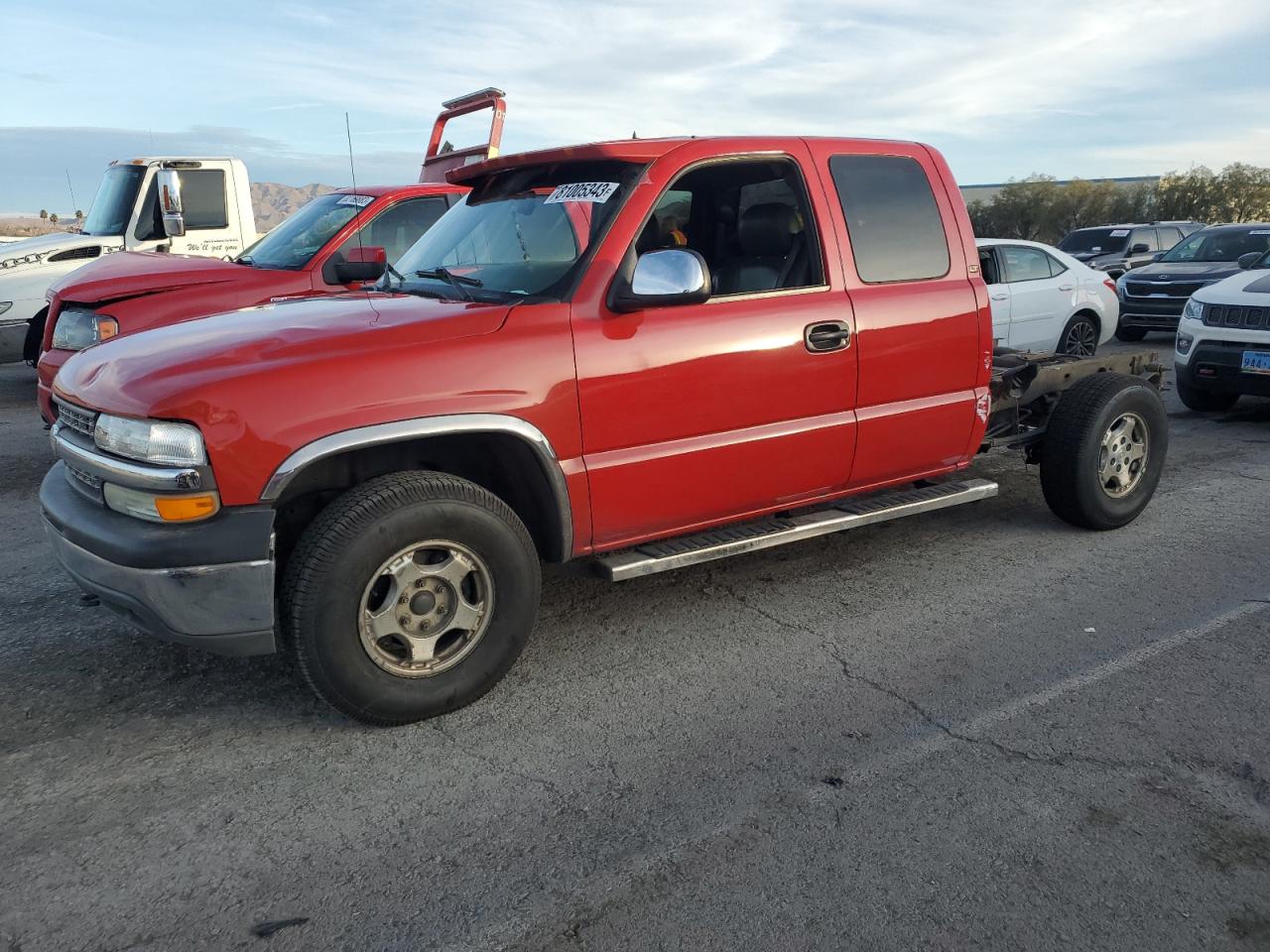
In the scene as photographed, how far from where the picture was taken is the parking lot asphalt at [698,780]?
2.46 metres

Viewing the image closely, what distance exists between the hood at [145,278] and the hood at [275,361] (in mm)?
3375

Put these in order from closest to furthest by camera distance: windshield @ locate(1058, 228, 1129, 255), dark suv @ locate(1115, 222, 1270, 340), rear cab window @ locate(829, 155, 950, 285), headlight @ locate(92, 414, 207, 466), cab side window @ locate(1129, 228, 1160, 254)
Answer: headlight @ locate(92, 414, 207, 466)
rear cab window @ locate(829, 155, 950, 285)
dark suv @ locate(1115, 222, 1270, 340)
cab side window @ locate(1129, 228, 1160, 254)
windshield @ locate(1058, 228, 1129, 255)

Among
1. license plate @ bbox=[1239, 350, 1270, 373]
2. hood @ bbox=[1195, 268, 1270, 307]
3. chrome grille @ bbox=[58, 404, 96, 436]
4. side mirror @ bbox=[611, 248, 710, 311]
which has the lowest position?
license plate @ bbox=[1239, 350, 1270, 373]

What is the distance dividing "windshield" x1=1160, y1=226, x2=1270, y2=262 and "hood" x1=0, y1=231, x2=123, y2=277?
45.0ft

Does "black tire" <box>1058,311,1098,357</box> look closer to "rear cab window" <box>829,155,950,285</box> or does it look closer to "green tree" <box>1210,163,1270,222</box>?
"rear cab window" <box>829,155,950,285</box>

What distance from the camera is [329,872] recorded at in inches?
104

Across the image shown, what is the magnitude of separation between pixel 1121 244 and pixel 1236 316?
1116cm

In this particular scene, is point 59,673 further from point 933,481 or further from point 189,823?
point 933,481

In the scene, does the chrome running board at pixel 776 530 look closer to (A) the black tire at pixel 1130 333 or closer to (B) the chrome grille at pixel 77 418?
(B) the chrome grille at pixel 77 418

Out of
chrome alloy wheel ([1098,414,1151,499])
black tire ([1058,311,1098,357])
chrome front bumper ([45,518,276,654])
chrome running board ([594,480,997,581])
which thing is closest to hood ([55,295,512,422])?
chrome front bumper ([45,518,276,654])

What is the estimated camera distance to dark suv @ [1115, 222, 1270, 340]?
42.8 feet

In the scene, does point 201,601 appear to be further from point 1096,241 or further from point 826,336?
point 1096,241

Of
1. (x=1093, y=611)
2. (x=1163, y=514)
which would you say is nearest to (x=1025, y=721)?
(x=1093, y=611)

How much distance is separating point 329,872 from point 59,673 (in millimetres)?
1813
